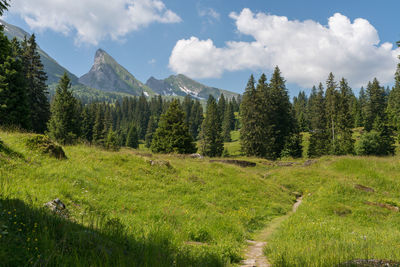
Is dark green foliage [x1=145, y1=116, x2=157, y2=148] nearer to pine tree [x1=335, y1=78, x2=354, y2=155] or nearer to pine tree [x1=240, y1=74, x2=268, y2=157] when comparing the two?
pine tree [x1=240, y1=74, x2=268, y2=157]

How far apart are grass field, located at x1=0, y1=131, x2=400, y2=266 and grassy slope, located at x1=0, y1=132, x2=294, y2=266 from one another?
0.11 ft

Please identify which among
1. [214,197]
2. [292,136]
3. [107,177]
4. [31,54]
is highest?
[31,54]

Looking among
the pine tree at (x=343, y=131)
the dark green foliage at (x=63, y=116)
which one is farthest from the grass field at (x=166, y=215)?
the pine tree at (x=343, y=131)

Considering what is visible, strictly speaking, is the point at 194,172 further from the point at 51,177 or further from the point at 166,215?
the point at 51,177

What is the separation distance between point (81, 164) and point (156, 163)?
17.2 ft

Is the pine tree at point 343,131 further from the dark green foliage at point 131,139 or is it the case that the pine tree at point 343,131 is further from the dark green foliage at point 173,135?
the dark green foliage at point 131,139

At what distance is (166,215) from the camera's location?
29.1 ft

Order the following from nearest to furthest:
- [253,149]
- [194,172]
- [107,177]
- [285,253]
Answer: [285,253] < [107,177] < [194,172] < [253,149]

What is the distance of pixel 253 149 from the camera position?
160ft

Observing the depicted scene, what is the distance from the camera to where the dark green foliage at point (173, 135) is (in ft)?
112

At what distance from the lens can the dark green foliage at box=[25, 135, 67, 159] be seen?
37.4 ft

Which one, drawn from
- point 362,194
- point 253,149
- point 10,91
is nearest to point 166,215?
point 362,194

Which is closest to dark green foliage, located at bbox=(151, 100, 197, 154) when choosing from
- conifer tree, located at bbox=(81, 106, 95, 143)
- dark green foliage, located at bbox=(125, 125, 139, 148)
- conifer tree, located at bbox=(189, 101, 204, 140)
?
conifer tree, located at bbox=(81, 106, 95, 143)

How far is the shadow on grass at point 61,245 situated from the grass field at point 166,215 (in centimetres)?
2
